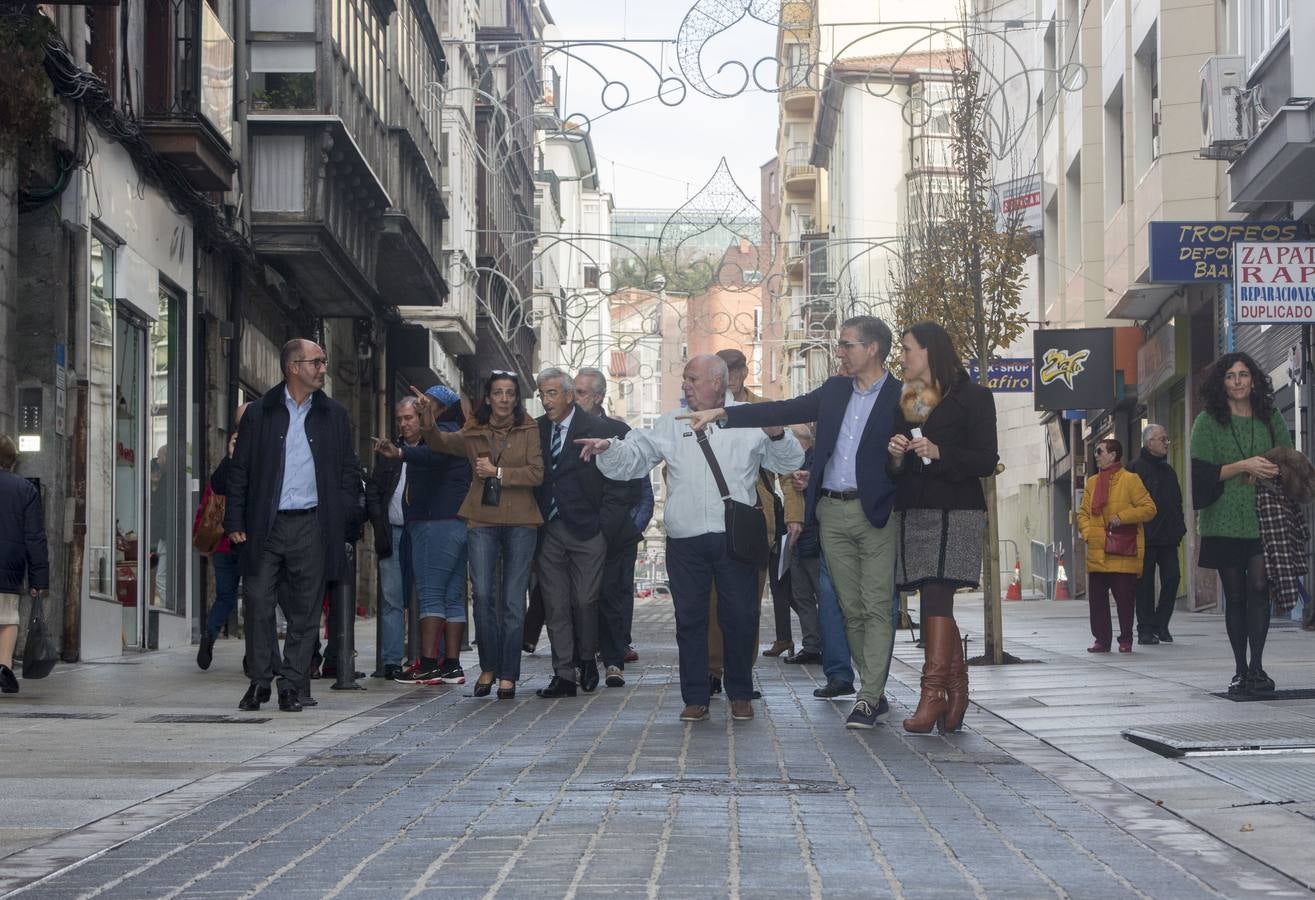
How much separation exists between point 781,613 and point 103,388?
6.09 metres

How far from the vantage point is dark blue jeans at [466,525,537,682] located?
12.7 m

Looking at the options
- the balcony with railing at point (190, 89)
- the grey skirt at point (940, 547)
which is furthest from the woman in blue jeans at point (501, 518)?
the balcony with railing at point (190, 89)

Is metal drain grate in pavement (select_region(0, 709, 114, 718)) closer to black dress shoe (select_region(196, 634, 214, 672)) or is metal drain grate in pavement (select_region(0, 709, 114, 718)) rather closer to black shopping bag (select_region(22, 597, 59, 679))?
black shopping bag (select_region(22, 597, 59, 679))

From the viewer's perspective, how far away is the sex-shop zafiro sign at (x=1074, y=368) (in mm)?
32906

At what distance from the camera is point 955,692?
999cm

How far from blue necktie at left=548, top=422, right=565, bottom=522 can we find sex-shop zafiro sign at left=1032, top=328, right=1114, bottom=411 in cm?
2069

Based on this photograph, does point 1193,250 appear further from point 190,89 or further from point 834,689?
point 834,689

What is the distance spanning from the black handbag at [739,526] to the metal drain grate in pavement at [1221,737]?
2069 millimetres

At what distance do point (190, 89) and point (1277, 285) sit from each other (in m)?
10.5

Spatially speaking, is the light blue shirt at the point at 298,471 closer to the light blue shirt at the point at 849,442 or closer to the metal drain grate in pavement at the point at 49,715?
the metal drain grate in pavement at the point at 49,715

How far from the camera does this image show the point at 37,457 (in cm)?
1652

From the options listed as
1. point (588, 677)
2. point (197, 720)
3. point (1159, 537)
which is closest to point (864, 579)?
point (588, 677)

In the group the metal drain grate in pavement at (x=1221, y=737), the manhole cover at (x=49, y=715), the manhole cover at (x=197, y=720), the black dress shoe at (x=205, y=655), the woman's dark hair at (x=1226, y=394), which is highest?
the woman's dark hair at (x=1226, y=394)

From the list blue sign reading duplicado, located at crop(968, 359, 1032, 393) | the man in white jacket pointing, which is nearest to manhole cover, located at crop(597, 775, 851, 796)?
the man in white jacket pointing
